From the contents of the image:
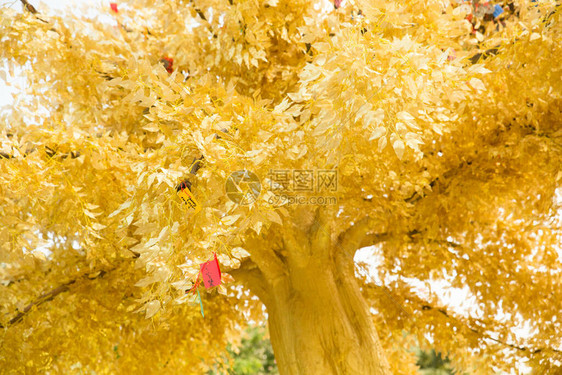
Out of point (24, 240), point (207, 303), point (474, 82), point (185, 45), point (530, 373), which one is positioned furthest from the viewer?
point (207, 303)

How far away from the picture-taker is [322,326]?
1853mm

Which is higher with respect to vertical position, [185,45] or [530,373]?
[185,45]

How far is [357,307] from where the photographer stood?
1.96 metres

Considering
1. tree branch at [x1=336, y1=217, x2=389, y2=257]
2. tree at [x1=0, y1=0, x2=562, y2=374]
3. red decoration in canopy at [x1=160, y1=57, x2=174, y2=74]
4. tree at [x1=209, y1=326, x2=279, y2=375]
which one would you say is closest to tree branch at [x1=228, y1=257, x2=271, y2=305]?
tree at [x1=0, y1=0, x2=562, y2=374]

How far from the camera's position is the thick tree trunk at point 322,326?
5.98 ft

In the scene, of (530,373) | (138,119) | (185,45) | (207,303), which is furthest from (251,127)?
(530,373)

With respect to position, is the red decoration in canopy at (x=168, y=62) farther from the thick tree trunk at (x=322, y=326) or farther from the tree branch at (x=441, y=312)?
the tree branch at (x=441, y=312)

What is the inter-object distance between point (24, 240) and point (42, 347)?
2.41 ft

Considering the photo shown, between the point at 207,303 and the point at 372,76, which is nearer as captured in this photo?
the point at 372,76

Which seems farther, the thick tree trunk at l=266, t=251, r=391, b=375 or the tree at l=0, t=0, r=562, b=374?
the thick tree trunk at l=266, t=251, r=391, b=375

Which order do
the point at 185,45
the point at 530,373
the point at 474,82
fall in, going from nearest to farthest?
the point at 474,82
the point at 185,45
the point at 530,373

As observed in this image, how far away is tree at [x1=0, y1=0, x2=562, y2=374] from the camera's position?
1152 millimetres

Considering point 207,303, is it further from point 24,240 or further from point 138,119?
point 24,240

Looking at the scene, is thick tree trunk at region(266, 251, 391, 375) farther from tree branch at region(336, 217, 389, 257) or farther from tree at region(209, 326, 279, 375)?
tree at region(209, 326, 279, 375)
